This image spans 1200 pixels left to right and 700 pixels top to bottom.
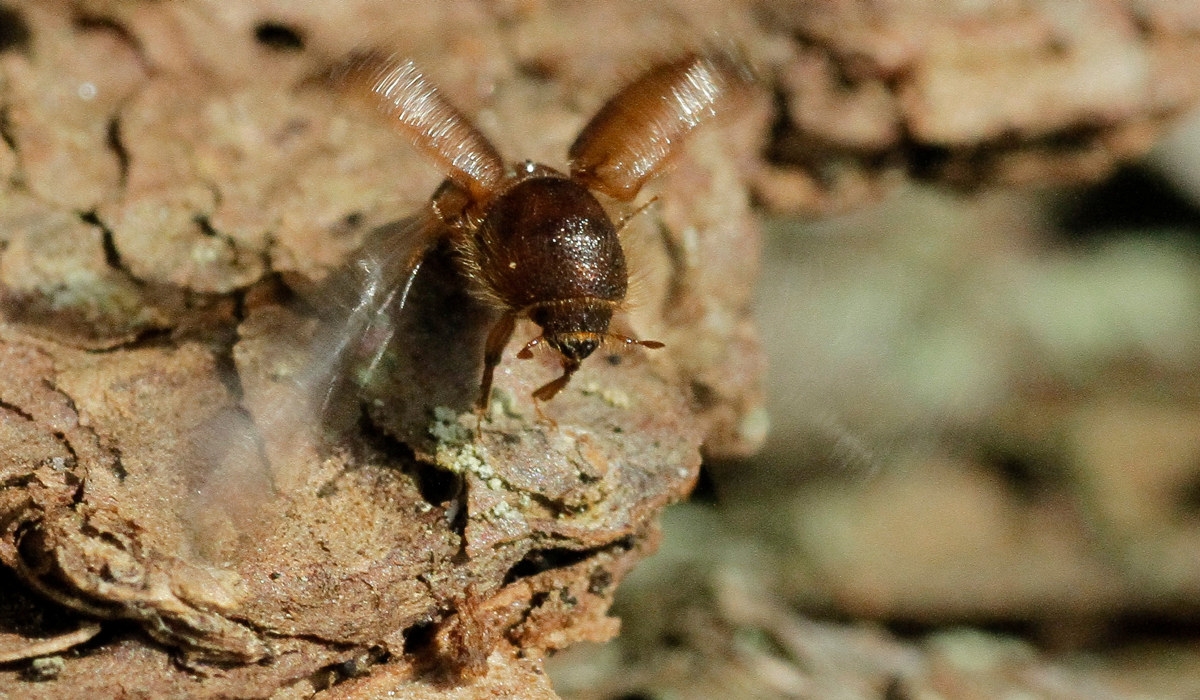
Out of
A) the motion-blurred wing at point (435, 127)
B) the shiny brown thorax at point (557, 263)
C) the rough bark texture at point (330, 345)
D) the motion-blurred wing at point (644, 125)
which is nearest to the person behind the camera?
the rough bark texture at point (330, 345)

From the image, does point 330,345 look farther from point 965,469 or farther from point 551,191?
point 965,469

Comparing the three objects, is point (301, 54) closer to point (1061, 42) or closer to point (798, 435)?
point (798, 435)

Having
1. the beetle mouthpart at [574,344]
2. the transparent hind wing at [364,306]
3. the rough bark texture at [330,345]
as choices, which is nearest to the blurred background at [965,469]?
the rough bark texture at [330,345]

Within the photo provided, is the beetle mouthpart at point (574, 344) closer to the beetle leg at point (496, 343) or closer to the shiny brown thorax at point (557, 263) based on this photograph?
the shiny brown thorax at point (557, 263)

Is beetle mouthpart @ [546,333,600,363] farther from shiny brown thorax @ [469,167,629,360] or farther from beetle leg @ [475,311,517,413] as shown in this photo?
beetle leg @ [475,311,517,413]

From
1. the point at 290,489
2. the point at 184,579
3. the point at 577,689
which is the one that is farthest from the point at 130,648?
the point at 577,689

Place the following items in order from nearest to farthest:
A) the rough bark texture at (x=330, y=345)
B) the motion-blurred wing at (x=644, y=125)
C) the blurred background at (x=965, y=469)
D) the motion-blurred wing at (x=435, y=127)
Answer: the rough bark texture at (x=330, y=345)
the motion-blurred wing at (x=435, y=127)
the motion-blurred wing at (x=644, y=125)
the blurred background at (x=965, y=469)

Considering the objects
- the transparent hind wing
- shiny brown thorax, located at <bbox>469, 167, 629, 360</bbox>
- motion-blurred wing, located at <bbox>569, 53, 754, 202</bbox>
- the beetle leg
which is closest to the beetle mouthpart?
shiny brown thorax, located at <bbox>469, 167, 629, 360</bbox>

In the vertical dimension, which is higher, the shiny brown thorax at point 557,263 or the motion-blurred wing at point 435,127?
the motion-blurred wing at point 435,127
